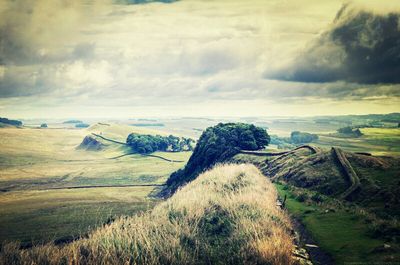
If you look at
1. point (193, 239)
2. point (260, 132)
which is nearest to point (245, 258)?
point (193, 239)

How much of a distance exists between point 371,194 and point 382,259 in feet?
57.5

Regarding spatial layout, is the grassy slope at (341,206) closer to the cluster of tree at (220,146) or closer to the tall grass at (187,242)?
the tall grass at (187,242)

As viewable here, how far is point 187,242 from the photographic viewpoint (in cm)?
1827

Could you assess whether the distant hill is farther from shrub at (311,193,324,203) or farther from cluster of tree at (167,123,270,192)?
cluster of tree at (167,123,270,192)

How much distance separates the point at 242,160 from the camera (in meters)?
78.7

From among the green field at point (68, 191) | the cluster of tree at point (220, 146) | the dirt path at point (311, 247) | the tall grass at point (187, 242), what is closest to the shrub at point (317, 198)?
the dirt path at point (311, 247)

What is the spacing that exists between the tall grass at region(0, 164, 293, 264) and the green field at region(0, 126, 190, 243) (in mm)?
2380

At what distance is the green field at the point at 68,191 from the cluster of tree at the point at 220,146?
12408mm

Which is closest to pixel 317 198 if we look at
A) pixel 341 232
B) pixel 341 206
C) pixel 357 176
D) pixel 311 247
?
pixel 341 206

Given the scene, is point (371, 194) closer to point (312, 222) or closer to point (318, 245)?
point (312, 222)

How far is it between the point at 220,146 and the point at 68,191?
55967 mm

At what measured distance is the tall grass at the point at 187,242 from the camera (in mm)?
15555

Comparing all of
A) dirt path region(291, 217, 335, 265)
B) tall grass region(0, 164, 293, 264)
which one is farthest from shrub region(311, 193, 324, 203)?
tall grass region(0, 164, 293, 264)

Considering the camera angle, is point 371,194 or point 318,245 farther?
point 371,194
